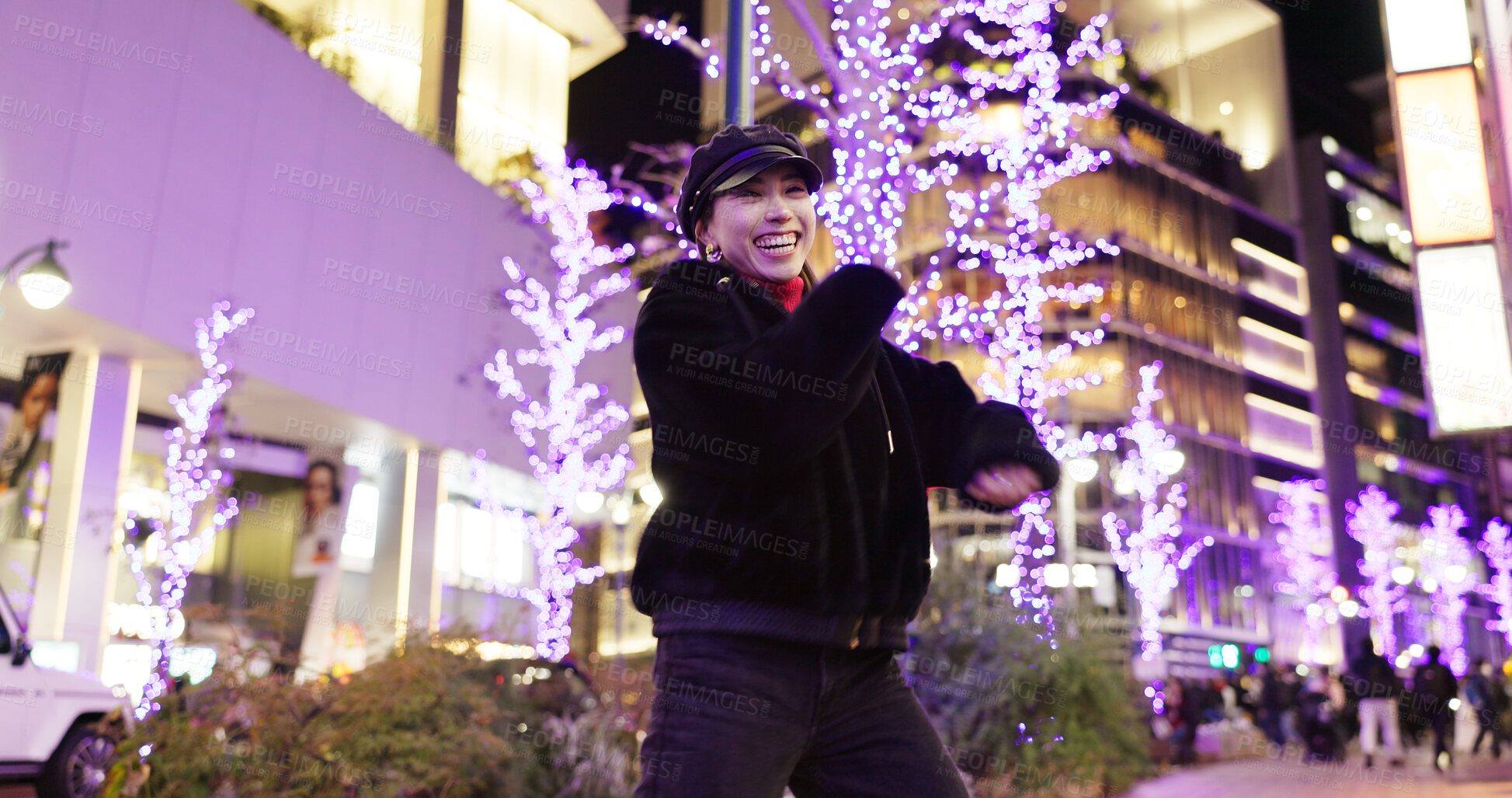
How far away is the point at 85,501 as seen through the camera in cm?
1357

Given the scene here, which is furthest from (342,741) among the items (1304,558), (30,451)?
(1304,558)

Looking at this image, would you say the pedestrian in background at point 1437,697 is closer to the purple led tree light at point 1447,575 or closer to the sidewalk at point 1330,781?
the sidewalk at point 1330,781

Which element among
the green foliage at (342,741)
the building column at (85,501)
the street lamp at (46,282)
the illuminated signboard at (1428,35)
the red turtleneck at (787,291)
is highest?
the illuminated signboard at (1428,35)

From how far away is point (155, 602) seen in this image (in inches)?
551

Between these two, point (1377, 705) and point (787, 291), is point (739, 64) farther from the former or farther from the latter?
point (1377, 705)

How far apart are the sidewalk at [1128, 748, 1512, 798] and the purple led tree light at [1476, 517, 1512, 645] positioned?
3868 cm

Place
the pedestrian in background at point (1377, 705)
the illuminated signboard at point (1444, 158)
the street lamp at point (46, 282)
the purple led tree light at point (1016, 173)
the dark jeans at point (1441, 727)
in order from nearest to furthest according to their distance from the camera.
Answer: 1. the illuminated signboard at point (1444, 158)
2. the purple led tree light at point (1016, 173)
3. the street lamp at point (46, 282)
4. the dark jeans at point (1441, 727)
5. the pedestrian in background at point (1377, 705)

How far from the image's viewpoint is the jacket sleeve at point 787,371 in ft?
4.87

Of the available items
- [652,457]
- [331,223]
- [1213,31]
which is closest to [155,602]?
[331,223]

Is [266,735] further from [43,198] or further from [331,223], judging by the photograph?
[331,223]

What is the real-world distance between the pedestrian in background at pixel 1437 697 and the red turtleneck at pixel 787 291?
1354 centimetres

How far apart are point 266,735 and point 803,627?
12.8 feet

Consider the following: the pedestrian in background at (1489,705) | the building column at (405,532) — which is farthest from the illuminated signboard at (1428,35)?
the building column at (405,532)

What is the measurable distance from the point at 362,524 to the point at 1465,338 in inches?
650
